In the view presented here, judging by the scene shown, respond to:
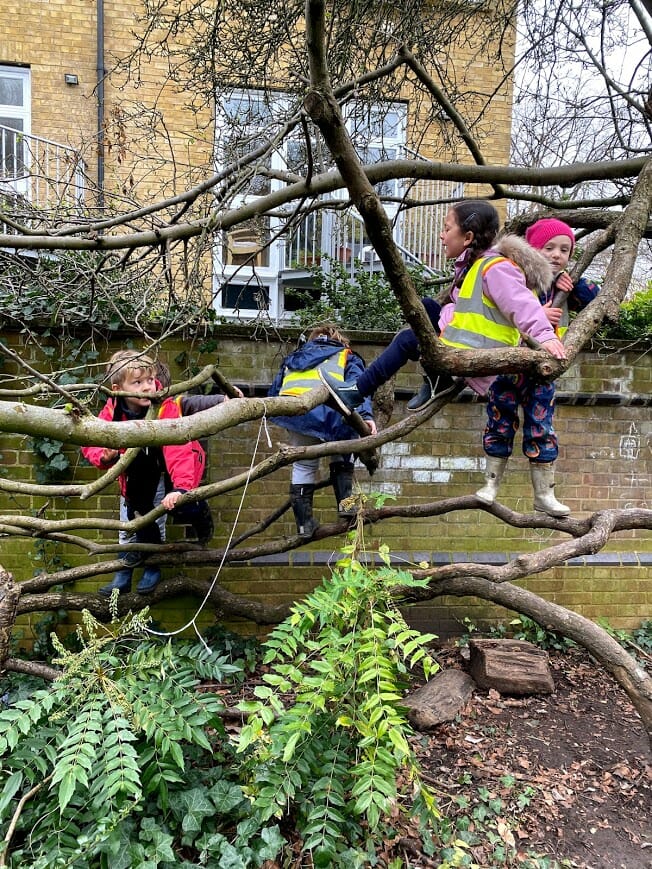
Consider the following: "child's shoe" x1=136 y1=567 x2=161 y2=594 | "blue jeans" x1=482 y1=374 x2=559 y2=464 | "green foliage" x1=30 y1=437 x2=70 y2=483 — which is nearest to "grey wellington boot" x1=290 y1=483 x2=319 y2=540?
"child's shoe" x1=136 y1=567 x2=161 y2=594

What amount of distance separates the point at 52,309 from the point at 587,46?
4792mm

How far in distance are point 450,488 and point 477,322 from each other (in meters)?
2.23

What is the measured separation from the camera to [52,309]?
13.9ft

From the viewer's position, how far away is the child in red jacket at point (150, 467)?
3.46m

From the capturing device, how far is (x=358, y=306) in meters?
6.10

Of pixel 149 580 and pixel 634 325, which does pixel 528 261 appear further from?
pixel 149 580

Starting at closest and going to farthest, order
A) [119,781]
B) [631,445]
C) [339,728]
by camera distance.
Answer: [119,781]
[339,728]
[631,445]

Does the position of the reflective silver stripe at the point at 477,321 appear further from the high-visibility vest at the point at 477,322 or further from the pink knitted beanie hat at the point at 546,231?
the pink knitted beanie hat at the point at 546,231

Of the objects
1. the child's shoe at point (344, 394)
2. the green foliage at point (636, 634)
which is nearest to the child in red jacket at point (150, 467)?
the child's shoe at point (344, 394)

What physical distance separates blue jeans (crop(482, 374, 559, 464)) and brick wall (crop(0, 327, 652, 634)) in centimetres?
133

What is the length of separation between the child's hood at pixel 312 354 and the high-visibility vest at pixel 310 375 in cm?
2

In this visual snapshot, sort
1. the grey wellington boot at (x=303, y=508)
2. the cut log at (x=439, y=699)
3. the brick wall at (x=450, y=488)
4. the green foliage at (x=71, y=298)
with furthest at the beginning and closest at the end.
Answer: the brick wall at (x=450, y=488)
the green foliage at (x=71, y=298)
the grey wellington boot at (x=303, y=508)
the cut log at (x=439, y=699)

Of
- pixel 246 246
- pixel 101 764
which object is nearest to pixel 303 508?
pixel 101 764

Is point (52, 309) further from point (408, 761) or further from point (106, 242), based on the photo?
point (408, 761)
